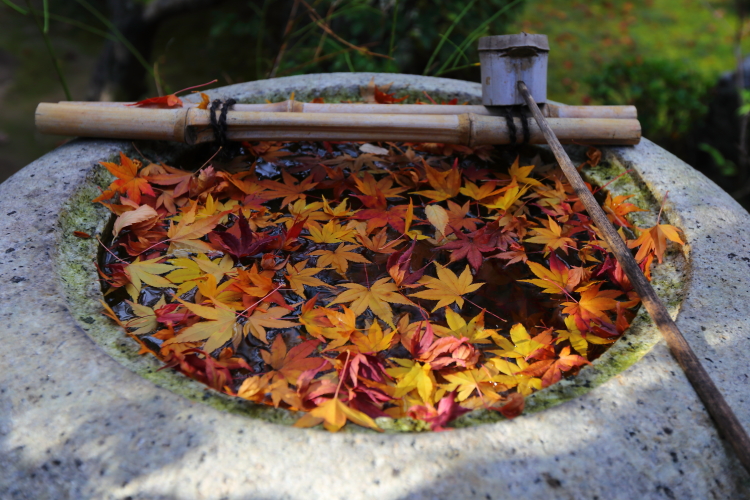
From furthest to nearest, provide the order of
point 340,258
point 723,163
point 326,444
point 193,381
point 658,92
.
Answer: point 658,92
point 723,163
point 340,258
point 193,381
point 326,444

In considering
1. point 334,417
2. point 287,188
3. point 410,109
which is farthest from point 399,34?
point 334,417

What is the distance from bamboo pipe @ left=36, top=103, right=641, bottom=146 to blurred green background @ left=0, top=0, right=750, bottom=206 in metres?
0.54

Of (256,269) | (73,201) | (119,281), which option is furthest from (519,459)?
(73,201)

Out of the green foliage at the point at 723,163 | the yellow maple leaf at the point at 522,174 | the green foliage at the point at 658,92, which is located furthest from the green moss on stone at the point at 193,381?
the green foliage at the point at 658,92

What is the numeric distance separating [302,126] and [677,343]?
1.21m

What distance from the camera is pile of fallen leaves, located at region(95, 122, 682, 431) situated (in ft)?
3.54

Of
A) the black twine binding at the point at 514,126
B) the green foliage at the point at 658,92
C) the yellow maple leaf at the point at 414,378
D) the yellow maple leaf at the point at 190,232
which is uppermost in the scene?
the black twine binding at the point at 514,126

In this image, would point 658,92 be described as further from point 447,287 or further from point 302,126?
point 447,287

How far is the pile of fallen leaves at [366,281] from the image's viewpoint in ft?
3.54

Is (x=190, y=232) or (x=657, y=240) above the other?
(x=190, y=232)

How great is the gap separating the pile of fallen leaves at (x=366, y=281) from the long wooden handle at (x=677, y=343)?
111mm

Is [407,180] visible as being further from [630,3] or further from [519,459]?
[630,3]

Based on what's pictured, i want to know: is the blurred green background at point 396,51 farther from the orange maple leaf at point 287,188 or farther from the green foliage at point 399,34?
the orange maple leaf at point 287,188

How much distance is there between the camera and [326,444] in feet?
2.85
